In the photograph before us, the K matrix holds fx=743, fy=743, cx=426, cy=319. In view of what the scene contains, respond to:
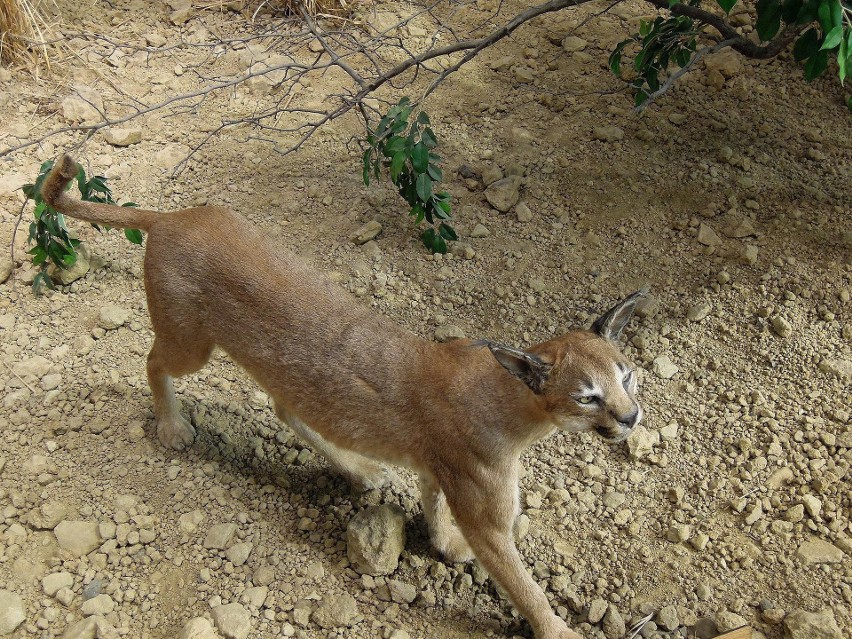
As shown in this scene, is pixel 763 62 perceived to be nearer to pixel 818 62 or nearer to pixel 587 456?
pixel 818 62

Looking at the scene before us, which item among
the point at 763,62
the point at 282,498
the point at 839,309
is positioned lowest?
the point at 282,498

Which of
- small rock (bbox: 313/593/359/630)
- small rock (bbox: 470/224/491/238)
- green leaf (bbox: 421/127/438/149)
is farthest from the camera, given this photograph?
small rock (bbox: 470/224/491/238)

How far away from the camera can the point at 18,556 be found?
4297 mm

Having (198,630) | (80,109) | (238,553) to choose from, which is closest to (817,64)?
(238,553)

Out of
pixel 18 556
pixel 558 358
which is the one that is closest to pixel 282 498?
pixel 18 556

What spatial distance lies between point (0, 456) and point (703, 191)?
548cm

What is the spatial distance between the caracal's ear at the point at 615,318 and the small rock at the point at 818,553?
1751 millimetres

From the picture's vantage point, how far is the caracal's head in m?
3.55

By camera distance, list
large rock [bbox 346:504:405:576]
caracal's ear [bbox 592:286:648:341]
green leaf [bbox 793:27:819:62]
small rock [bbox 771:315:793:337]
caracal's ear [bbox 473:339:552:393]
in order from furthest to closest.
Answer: small rock [bbox 771:315:793:337] < green leaf [bbox 793:27:819:62] < large rock [bbox 346:504:405:576] < caracal's ear [bbox 592:286:648:341] < caracal's ear [bbox 473:339:552:393]

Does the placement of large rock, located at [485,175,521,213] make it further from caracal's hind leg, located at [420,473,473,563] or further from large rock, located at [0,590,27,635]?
large rock, located at [0,590,27,635]

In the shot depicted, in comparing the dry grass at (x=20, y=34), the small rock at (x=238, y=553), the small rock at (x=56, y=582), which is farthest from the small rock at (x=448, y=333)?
the dry grass at (x=20, y=34)

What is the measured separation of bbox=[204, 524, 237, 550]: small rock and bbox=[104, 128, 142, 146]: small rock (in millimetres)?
4116

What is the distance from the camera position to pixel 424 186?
543 cm

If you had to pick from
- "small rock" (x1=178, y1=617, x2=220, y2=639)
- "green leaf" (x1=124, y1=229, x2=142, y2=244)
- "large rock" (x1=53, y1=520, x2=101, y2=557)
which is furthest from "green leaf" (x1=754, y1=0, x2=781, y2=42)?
"large rock" (x1=53, y1=520, x2=101, y2=557)
